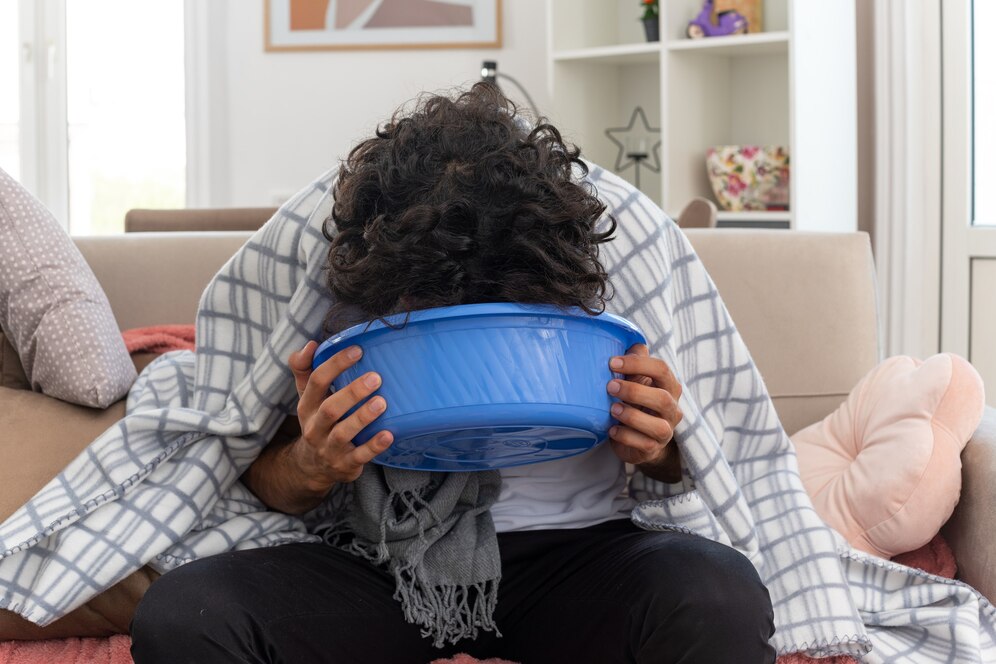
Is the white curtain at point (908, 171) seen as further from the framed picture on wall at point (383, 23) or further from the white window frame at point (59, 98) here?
the white window frame at point (59, 98)

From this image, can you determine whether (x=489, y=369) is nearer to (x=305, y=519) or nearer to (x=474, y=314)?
(x=474, y=314)

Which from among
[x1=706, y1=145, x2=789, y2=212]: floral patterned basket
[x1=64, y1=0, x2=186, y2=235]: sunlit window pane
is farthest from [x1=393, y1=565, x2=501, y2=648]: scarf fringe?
[x1=64, y1=0, x2=186, y2=235]: sunlit window pane

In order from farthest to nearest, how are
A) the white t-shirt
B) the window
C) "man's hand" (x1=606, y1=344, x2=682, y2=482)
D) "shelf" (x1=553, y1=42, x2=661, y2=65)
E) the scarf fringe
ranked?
the window → "shelf" (x1=553, y1=42, x2=661, y2=65) → the white t-shirt → the scarf fringe → "man's hand" (x1=606, y1=344, x2=682, y2=482)

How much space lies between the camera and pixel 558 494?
127 cm

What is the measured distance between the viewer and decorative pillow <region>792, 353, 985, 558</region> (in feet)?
4.50

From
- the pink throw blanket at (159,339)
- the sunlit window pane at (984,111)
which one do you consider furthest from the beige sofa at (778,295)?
the sunlit window pane at (984,111)

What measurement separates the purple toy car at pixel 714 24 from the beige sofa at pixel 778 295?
71.0 inches

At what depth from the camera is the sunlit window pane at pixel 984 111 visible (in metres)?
3.21

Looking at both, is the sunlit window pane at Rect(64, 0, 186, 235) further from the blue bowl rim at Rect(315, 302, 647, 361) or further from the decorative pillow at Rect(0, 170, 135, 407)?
the blue bowl rim at Rect(315, 302, 647, 361)

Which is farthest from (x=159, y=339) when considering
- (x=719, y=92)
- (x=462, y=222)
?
(x=719, y=92)

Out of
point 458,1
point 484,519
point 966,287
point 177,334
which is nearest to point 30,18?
point 458,1

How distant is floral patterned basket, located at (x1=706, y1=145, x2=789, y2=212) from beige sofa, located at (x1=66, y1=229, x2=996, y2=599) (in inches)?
65.1

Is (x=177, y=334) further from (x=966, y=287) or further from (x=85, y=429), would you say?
(x=966, y=287)

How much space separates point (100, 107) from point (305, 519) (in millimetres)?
3641
